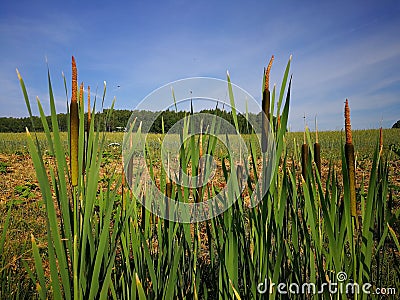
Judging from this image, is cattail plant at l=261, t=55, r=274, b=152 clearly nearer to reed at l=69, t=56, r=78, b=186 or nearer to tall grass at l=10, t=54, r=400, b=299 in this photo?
tall grass at l=10, t=54, r=400, b=299

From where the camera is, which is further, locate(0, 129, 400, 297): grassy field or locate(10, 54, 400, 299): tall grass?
locate(0, 129, 400, 297): grassy field

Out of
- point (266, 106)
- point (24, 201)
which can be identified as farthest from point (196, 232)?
point (24, 201)

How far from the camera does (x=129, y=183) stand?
0.76m

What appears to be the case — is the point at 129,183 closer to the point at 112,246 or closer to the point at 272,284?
the point at 112,246

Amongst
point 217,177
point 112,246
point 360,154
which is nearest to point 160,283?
point 112,246

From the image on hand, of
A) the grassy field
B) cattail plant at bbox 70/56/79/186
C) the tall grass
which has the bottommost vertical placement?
the grassy field

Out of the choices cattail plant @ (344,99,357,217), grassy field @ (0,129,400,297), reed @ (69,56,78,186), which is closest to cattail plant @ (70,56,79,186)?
reed @ (69,56,78,186)

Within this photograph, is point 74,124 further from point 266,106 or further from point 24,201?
point 24,201

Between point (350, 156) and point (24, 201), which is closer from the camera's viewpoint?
point (350, 156)

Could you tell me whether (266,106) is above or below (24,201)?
above

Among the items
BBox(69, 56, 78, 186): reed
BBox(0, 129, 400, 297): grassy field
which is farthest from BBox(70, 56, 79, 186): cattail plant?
BBox(0, 129, 400, 297): grassy field

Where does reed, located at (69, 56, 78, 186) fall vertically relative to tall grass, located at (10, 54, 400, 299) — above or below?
above

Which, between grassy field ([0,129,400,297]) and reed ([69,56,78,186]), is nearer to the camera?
reed ([69,56,78,186])

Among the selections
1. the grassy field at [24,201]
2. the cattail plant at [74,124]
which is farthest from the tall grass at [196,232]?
the grassy field at [24,201]
